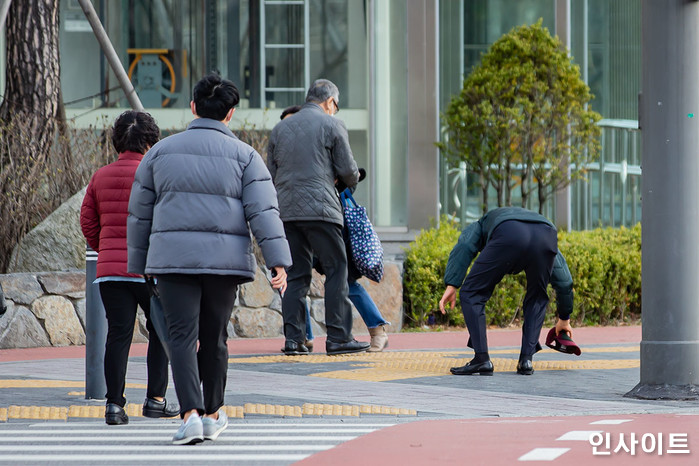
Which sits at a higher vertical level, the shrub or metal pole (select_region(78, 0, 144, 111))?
metal pole (select_region(78, 0, 144, 111))

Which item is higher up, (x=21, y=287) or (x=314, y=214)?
(x=314, y=214)

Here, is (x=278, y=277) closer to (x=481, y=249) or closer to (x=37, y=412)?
(x=37, y=412)

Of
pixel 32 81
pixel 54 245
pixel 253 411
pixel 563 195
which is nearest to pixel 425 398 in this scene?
pixel 253 411

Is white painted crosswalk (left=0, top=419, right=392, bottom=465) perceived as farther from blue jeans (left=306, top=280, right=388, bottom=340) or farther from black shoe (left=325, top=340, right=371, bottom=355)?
blue jeans (left=306, top=280, right=388, bottom=340)

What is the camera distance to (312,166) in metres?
9.59

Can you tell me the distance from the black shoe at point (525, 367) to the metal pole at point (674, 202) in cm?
109

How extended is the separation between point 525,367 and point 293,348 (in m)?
1.98

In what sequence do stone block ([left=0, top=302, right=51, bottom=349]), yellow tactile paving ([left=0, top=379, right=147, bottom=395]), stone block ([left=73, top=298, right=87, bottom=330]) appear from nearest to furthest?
1. yellow tactile paving ([left=0, top=379, right=147, bottom=395])
2. stone block ([left=0, top=302, right=51, bottom=349])
3. stone block ([left=73, top=298, right=87, bottom=330])

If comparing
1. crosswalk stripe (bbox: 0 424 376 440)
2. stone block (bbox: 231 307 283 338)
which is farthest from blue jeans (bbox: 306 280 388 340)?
crosswalk stripe (bbox: 0 424 376 440)

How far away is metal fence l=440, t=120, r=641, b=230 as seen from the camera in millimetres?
16891

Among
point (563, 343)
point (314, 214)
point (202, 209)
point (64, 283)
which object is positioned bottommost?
point (563, 343)

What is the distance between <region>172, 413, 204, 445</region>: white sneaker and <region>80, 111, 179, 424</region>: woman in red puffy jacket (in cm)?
85

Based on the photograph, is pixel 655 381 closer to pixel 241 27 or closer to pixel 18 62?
pixel 18 62

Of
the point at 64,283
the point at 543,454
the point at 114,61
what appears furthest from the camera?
the point at 114,61
